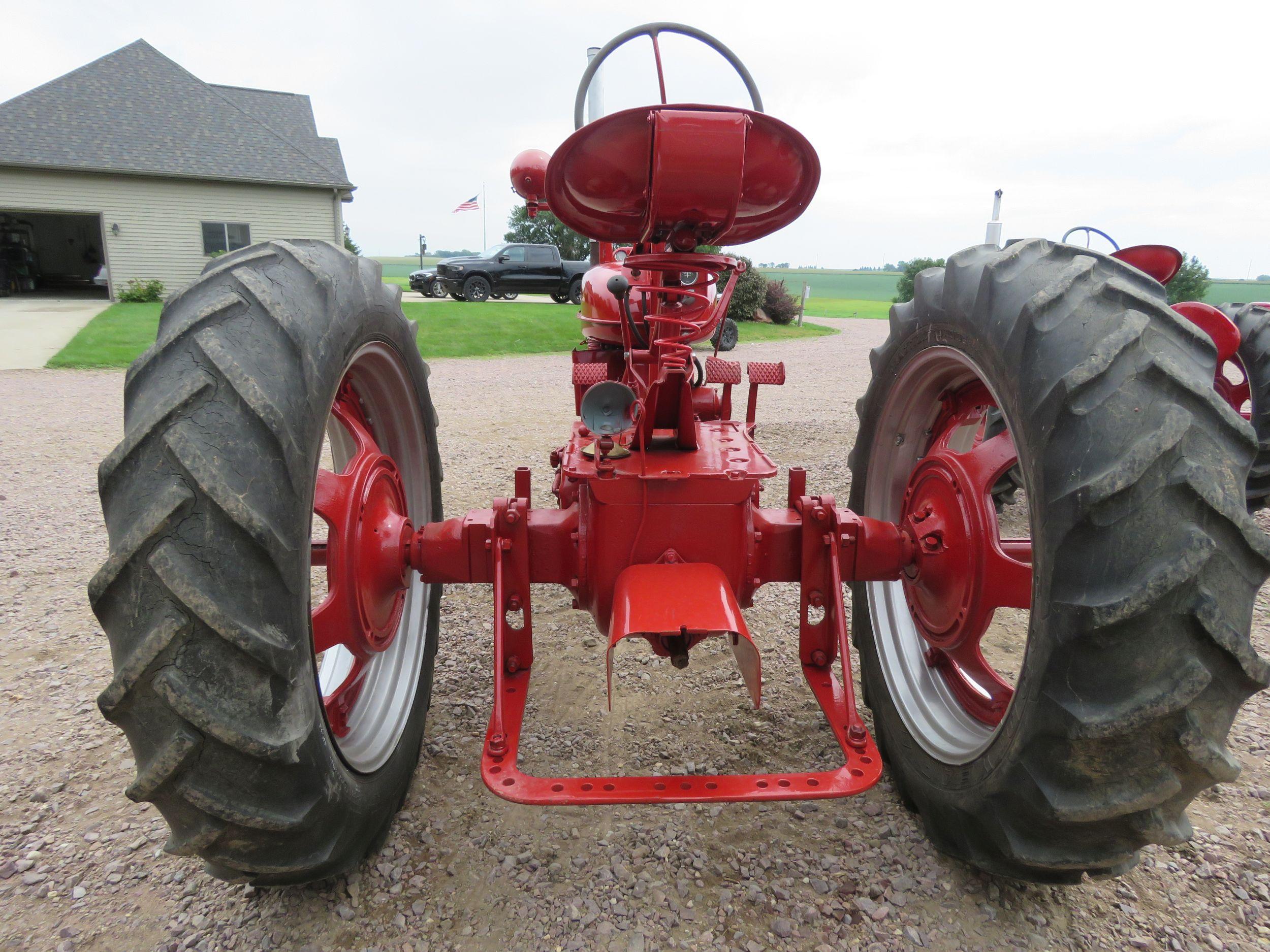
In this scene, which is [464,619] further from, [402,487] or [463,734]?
[402,487]

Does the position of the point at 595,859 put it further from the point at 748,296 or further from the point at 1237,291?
the point at 1237,291

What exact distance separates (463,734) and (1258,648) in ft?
11.8

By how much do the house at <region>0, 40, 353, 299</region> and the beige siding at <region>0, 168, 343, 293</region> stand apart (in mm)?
27

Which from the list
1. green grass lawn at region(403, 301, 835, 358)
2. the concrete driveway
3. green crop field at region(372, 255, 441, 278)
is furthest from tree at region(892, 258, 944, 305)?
green crop field at region(372, 255, 441, 278)

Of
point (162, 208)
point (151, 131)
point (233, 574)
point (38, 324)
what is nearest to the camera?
point (233, 574)

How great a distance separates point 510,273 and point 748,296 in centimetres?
761

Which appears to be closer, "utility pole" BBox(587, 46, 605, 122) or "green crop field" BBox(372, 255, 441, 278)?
"utility pole" BBox(587, 46, 605, 122)

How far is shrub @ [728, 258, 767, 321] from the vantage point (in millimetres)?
20500

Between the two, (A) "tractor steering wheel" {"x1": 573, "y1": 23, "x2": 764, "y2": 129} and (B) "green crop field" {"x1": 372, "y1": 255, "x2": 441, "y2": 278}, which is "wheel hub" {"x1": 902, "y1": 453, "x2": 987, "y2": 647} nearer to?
(A) "tractor steering wheel" {"x1": 573, "y1": 23, "x2": 764, "y2": 129}

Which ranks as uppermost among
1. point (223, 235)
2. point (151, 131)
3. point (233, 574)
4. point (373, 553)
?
point (151, 131)

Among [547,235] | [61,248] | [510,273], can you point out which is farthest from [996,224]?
[547,235]

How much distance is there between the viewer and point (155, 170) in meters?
20.0

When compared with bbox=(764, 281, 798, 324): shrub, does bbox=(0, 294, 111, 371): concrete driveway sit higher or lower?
lower

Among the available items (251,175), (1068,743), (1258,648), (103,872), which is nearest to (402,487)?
(103,872)
